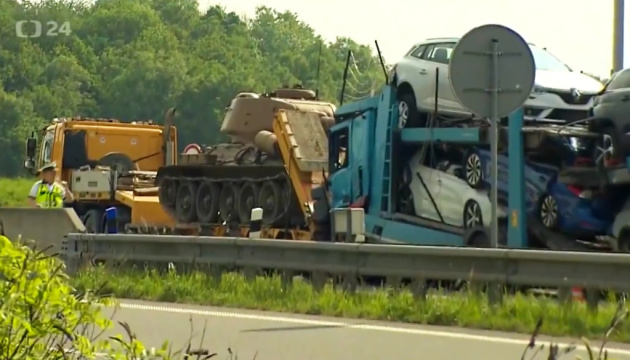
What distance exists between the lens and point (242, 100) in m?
24.3

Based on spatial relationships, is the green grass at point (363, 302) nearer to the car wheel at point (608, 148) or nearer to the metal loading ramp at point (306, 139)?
the car wheel at point (608, 148)

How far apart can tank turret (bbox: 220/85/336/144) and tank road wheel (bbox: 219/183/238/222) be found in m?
0.99

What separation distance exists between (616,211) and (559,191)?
0.65 metres

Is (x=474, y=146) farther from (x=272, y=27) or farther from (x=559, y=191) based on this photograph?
(x=272, y=27)

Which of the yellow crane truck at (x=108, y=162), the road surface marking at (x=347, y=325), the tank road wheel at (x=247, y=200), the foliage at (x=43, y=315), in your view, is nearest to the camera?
the foliage at (x=43, y=315)

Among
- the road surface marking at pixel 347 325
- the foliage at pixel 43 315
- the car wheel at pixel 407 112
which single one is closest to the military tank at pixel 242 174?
the car wheel at pixel 407 112

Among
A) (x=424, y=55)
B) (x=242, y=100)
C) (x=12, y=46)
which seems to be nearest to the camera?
(x=424, y=55)

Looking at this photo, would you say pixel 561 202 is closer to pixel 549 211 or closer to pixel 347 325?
pixel 549 211

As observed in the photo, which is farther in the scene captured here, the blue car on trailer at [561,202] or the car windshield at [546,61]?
the car windshield at [546,61]

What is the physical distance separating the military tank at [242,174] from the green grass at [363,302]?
5.02 meters

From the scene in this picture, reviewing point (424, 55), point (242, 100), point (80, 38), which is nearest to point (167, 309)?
point (424, 55)

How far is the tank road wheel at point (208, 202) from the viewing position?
926 inches

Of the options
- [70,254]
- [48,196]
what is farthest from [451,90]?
[48,196]

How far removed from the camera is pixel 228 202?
914 inches
